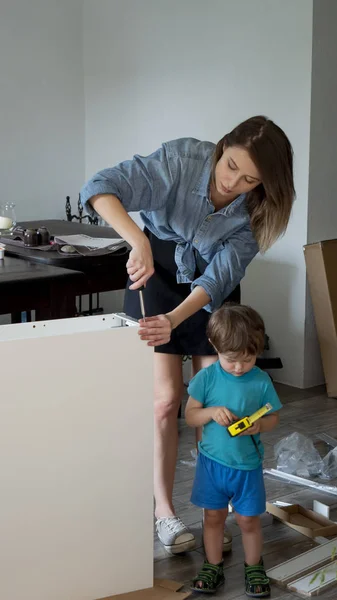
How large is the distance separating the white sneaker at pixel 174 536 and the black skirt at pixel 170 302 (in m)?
0.54

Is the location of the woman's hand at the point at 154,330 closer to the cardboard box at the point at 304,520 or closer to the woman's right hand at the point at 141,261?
the woman's right hand at the point at 141,261

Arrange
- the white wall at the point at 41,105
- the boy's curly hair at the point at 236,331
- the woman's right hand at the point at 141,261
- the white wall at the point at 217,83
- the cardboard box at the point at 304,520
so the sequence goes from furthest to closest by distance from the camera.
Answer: the white wall at the point at 41,105
the white wall at the point at 217,83
the cardboard box at the point at 304,520
the boy's curly hair at the point at 236,331
the woman's right hand at the point at 141,261

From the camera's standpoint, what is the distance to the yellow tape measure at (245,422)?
2.23 meters

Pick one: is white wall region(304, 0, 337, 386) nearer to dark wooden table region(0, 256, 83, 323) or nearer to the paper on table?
the paper on table

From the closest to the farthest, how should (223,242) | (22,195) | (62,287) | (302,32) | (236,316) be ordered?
(236,316) < (223,242) < (62,287) < (302,32) < (22,195)

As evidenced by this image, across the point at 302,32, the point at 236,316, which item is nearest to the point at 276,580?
the point at 236,316

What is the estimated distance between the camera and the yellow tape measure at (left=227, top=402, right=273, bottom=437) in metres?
2.23

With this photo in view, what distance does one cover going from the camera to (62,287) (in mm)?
3105

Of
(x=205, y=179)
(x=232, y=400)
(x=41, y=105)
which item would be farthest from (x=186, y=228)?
(x=41, y=105)

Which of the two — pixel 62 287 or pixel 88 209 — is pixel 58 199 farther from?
pixel 88 209

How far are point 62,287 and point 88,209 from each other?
0.96 m

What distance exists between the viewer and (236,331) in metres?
2.22

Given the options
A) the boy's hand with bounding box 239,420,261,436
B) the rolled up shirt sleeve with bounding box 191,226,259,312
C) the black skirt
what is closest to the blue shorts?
the boy's hand with bounding box 239,420,261,436

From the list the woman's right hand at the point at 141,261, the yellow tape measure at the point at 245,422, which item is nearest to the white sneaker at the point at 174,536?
Answer: the yellow tape measure at the point at 245,422
